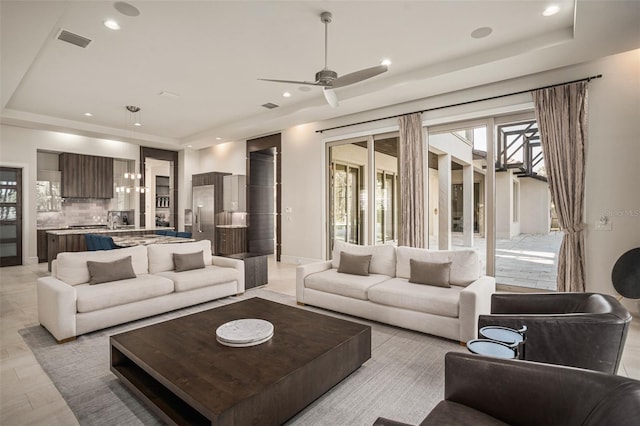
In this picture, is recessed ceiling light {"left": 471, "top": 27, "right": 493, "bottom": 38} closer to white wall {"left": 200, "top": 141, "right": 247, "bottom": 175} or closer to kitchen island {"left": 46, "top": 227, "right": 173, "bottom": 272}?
white wall {"left": 200, "top": 141, "right": 247, "bottom": 175}

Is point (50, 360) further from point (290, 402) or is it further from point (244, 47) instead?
point (244, 47)

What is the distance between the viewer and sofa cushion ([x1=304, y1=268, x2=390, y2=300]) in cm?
397

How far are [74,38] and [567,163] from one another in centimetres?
658

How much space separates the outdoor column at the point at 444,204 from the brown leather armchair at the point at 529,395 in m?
4.64

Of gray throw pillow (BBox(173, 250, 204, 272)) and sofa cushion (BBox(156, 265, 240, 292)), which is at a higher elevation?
gray throw pillow (BBox(173, 250, 204, 272))

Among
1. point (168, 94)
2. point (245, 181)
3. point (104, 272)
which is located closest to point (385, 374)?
point (104, 272)

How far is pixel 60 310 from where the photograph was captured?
322cm

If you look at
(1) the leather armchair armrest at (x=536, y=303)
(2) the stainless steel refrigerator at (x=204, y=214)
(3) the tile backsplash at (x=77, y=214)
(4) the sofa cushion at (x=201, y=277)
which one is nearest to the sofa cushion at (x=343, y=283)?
(4) the sofa cushion at (x=201, y=277)

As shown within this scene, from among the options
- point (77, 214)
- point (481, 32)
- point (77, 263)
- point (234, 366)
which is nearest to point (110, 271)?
point (77, 263)

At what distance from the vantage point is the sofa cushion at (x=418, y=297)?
131 inches

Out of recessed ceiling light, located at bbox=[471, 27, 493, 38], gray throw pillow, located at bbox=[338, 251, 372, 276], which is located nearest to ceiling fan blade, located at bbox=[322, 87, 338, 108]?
recessed ceiling light, located at bbox=[471, 27, 493, 38]

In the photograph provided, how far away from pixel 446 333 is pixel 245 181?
6.96 metres

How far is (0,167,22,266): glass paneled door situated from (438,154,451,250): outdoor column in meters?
9.43

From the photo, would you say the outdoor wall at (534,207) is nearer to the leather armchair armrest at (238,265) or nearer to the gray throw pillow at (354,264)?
the gray throw pillow at (354,264)
